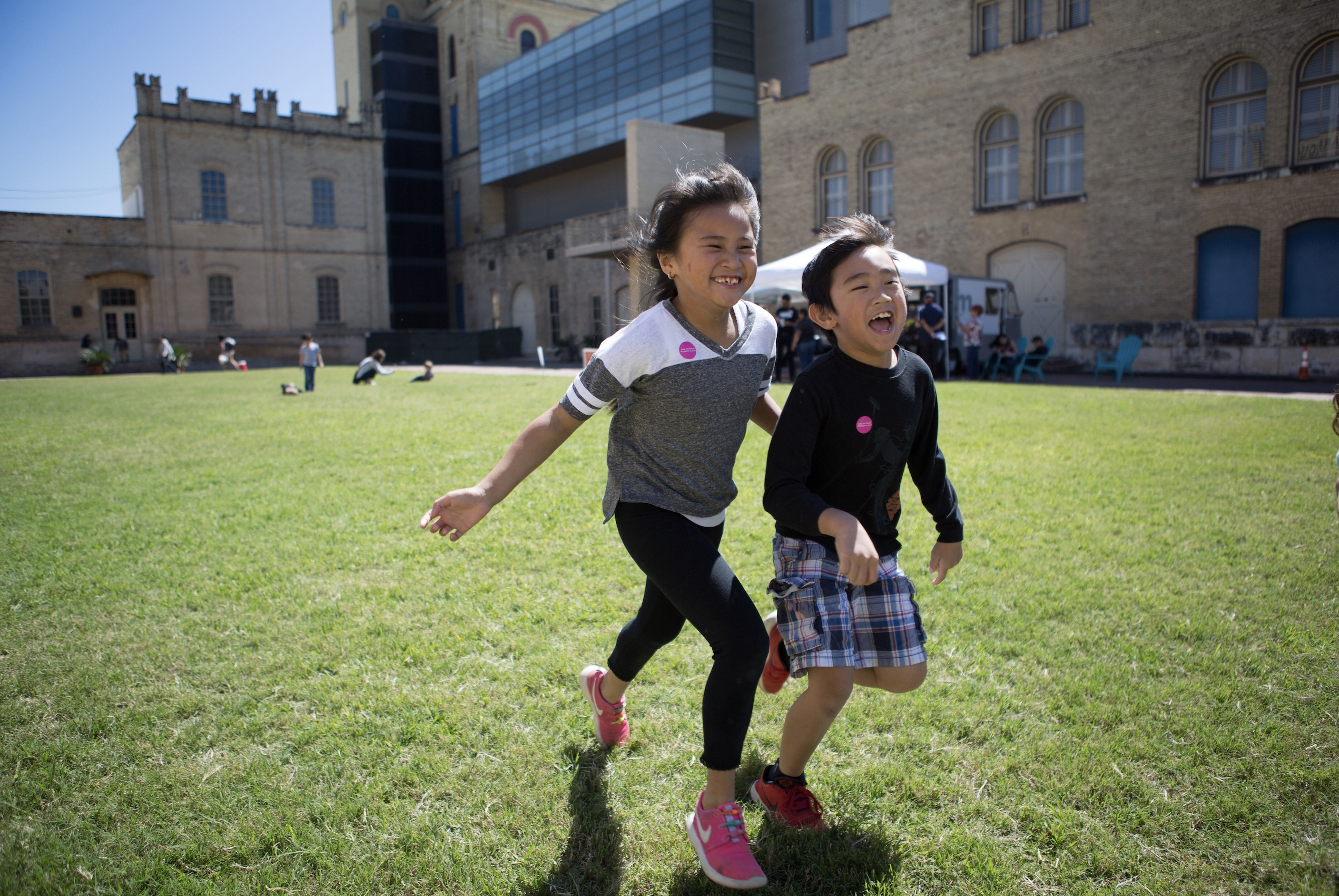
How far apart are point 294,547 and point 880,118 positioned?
79.2 feet

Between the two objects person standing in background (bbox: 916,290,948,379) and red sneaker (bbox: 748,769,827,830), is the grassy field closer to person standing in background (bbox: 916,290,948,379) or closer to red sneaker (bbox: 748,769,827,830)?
red sneaker (bbox: 748,769,827,830)

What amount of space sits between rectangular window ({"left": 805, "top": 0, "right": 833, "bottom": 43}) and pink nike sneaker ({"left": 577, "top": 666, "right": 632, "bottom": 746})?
1397 inches

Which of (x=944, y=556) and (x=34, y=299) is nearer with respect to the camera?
(x=944, y=556)

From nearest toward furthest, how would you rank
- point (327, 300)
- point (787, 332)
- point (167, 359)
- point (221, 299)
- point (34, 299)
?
point (787, 332), point (167, 359), point (34, 299), point (221, 299), point (327, 300)

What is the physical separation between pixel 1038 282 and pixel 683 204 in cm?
2264

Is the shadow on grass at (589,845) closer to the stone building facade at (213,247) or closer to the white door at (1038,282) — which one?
the white door at (1038,282)

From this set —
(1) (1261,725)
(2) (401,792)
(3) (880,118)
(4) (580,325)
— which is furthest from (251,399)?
(4) (580,325)

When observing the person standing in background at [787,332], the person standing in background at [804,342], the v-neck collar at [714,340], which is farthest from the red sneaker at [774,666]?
the person standing in background at [787,332]

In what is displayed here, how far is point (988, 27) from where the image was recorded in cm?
2306

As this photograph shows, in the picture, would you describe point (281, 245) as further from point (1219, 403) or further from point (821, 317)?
point (821, 317)

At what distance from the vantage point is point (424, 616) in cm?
402

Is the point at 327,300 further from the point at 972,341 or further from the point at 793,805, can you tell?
the point at 793,805

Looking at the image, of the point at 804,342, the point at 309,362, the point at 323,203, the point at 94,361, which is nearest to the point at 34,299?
the point at 94,361

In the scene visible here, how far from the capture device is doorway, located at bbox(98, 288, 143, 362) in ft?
128
